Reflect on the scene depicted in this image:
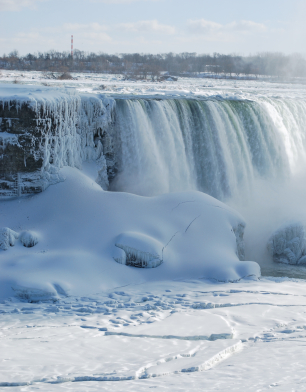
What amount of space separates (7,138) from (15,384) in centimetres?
553

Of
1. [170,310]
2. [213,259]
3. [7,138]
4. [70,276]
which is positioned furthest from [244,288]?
[7,138]

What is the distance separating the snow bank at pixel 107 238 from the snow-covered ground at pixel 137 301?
0.02 metres

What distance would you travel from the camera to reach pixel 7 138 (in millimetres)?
8492

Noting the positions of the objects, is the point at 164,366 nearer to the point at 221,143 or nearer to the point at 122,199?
the point at 122,199

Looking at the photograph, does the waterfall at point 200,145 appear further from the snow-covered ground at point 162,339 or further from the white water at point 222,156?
the snow-covered ground at point 162,339

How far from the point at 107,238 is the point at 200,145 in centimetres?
521

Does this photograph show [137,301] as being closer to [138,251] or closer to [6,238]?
[138,251]

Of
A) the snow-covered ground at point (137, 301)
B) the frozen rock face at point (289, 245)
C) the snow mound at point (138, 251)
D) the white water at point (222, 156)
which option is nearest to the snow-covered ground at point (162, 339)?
the snow-covered ground at point (137, 301)

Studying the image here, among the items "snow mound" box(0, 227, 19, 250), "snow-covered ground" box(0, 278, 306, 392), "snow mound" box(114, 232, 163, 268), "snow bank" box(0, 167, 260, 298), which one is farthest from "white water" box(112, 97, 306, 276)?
"snow mound" box(0, 227, 19, 250)

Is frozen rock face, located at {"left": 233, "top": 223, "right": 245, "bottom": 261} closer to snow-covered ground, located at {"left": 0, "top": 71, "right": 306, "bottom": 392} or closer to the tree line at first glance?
snow-covered ground, located at {"left": 0, "top": 71, "right": 306, "bottom": 392}

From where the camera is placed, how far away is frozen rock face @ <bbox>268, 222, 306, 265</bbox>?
1010 cm

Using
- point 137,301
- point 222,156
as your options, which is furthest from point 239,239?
point 222,156

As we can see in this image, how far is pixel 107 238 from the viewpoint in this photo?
789cm

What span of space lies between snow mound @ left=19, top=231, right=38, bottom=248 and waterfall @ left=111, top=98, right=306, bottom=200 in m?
3.47
